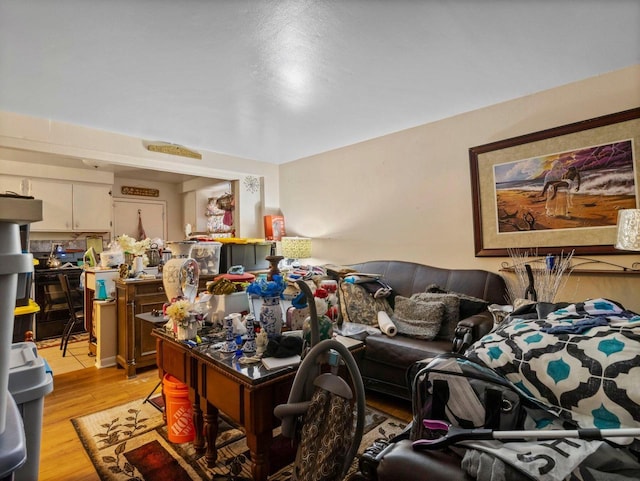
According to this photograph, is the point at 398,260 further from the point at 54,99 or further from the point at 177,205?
the point at 177,205

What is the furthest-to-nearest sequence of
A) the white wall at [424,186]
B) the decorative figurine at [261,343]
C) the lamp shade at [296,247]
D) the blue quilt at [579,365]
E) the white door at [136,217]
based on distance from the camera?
the white door at [136,217] → the lamp shade at [296,247] → the white wall at [424,186] → the decorative figurine at [261,343] → the blue quilt at [579,365]

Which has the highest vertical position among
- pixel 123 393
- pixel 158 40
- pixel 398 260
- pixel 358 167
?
pixel 158 40

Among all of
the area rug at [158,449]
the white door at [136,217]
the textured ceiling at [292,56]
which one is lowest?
the area rug at [158,449]

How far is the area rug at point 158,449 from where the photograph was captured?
179 cm

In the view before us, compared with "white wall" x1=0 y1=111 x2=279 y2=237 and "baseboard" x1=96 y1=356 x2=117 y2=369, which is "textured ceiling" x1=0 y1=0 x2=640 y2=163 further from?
"baseboard" x1=96 y1=356 x2=117 y2=369

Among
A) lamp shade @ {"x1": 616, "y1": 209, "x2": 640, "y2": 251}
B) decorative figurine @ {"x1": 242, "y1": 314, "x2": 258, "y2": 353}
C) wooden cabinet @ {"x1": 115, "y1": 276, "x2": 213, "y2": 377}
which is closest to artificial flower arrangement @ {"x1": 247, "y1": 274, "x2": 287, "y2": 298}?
decorative figurine @ {"x1": 242, "y1": 314, "x2": 258, "y2": 353}

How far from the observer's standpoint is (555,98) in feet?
8.91

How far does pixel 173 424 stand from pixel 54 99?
2775mm

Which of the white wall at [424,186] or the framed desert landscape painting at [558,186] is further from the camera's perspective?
the white wall at [424,186]

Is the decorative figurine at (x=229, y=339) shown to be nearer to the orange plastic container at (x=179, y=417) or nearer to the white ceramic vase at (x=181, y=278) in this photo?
the white ceramic vase at (x=181, y=278)

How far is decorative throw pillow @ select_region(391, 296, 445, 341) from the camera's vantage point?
2.64 meters

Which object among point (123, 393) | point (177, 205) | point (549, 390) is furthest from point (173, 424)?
point (177, 205)

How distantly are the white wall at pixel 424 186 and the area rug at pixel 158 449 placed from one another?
1831 millimetres

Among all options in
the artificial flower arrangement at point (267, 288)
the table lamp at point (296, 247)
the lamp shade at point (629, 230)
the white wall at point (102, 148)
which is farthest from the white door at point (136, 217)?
the lamp shade at point (629, 230)
